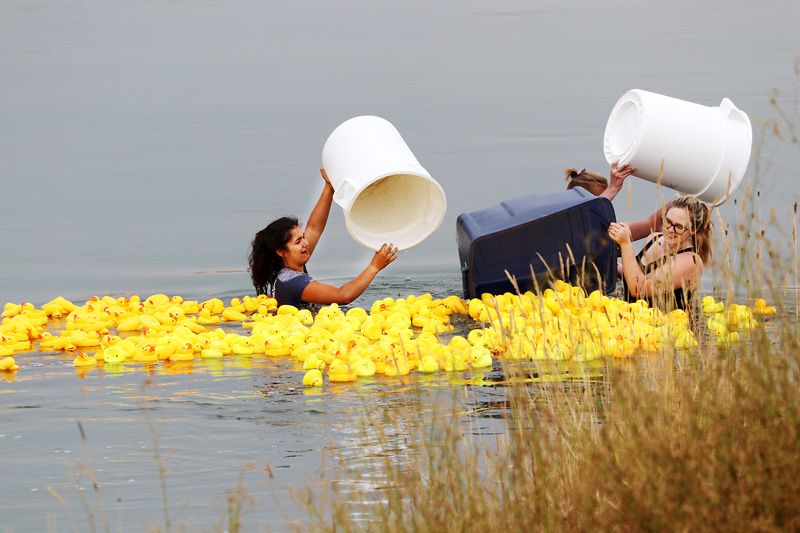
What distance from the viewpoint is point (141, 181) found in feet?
45.8

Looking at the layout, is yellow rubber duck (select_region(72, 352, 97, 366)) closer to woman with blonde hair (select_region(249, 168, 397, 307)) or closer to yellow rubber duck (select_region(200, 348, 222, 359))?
yellow rubber duck (select_region(200, 348, 222, 359))

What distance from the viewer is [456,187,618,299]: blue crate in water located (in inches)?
255

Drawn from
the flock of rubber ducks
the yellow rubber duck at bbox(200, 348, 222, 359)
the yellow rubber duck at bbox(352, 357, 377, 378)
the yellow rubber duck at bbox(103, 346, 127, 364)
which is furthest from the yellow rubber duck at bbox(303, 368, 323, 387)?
the yellow rubber duck at bbox(103, 346, 127, 364)

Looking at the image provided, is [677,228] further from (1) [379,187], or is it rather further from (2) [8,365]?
(2) [8,365]

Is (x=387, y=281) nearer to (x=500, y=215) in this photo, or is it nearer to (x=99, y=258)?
(x=500, y=215)

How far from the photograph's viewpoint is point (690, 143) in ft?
20.9

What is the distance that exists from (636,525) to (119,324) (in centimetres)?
517

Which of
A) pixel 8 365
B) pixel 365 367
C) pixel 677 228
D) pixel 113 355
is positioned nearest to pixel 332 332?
pixel 365 367

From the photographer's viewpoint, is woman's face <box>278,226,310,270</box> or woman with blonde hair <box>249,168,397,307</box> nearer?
woman with blonde hair <box>249,168,397,307</box>

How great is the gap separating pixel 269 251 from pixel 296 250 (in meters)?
0.33

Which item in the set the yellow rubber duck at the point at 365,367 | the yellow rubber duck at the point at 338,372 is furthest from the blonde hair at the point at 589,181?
the yellow rubber duck at the point at 338,372

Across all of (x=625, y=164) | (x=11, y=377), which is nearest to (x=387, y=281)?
(x=625, y=164)

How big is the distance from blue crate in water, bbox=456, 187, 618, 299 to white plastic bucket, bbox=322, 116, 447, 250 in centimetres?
34

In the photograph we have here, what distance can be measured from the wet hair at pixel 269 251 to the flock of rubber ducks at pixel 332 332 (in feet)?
0.50
